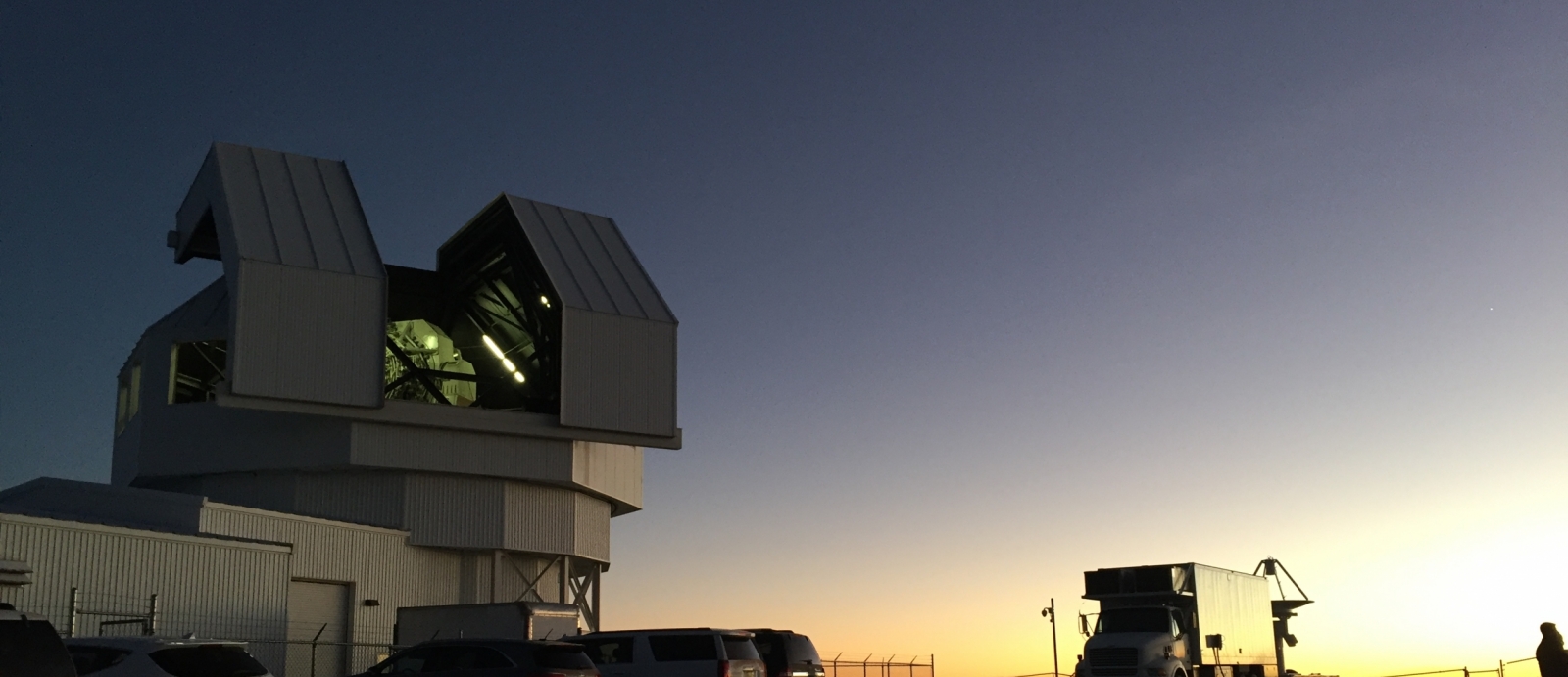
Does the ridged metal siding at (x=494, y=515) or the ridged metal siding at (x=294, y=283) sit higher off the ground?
the ridged metal siding at (x=294, y=283)

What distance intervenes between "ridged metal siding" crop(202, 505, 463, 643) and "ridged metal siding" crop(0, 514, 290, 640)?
162cm

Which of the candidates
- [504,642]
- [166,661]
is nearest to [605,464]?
[504,642]

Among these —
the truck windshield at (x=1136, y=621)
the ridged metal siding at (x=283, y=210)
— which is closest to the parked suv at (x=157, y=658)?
the truck windshield at (x=1136, y=621)

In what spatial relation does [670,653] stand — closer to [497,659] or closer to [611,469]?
[497,659]

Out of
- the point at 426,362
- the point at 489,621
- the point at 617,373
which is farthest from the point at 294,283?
the point at 489,621

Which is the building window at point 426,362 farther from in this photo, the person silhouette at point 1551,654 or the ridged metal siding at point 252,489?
the person silhouette at point 1551,654

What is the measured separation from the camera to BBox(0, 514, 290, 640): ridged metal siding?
2822 cm

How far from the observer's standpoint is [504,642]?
19.9 meters

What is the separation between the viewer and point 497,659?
19.7 meters

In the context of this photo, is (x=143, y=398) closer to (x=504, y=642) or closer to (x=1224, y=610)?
(x=504, y=642)

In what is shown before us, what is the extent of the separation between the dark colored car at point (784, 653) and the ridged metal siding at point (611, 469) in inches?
658

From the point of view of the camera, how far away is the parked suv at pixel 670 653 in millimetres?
23297

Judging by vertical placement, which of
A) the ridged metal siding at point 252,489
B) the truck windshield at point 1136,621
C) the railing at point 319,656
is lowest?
the railing at point 319,656

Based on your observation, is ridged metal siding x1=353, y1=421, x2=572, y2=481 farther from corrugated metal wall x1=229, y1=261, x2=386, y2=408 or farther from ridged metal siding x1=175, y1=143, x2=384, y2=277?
ridged metal siding x1=175, y1=143, x2=384, y2=277
